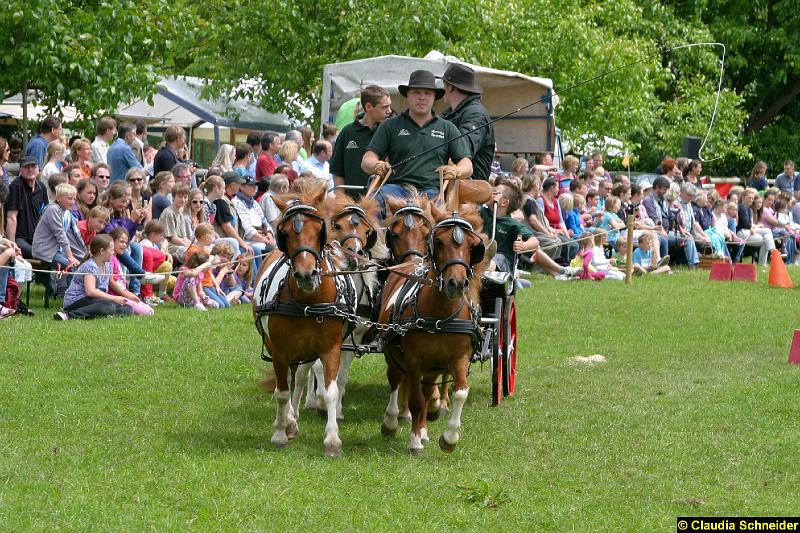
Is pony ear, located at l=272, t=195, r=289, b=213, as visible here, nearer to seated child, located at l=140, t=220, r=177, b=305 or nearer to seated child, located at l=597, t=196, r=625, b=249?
seated child, located at l=140, t=220, r=177, b=305

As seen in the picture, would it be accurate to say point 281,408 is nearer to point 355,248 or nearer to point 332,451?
point 332,451

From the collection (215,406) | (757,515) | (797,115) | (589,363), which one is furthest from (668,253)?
(797,115)

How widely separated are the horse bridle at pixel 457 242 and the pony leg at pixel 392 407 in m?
1.13

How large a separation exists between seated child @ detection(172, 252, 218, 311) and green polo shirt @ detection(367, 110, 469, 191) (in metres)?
5.56

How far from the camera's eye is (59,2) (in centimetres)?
1733

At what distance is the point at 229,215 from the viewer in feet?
51.3

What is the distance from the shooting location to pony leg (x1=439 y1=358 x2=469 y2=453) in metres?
8.07

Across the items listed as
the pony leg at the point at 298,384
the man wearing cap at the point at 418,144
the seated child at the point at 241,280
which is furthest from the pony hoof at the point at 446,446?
the seated child at the point at 241,280

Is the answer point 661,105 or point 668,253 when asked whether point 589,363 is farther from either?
point 661,105

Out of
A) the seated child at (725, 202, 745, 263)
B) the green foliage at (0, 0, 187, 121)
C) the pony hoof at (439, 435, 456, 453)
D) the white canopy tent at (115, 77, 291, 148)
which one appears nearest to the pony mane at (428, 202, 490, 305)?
the pony hoof at (439, 435, 456, 453)

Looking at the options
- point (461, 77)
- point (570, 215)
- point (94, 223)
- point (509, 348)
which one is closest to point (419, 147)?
point (461, 77)

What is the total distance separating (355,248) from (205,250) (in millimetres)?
6606

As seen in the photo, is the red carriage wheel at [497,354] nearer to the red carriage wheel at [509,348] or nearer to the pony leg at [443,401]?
the red carriage wheel at [509,348]

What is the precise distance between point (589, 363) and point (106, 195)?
5849 mm
